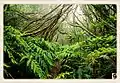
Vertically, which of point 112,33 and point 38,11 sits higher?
point 38,11

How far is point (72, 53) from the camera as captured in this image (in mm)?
1742

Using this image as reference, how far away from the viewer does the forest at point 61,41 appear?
5.66ft

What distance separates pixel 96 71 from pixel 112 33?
33cm

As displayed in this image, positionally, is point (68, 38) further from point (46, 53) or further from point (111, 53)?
point (111, 53)

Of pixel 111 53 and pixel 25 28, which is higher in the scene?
pixel 25 28

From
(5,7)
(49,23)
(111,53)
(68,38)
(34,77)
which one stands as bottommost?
(34,77)

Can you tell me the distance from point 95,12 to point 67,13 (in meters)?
0.23

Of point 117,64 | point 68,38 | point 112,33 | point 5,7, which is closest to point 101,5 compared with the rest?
point 112,33

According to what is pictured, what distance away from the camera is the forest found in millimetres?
1727

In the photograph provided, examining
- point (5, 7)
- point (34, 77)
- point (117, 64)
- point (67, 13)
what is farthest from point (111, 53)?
point (5, 7)

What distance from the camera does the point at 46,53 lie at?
1750mm

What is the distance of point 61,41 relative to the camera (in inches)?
67.9

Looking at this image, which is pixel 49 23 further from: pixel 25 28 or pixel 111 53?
pixel 111 53

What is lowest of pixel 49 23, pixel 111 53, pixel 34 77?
pixel 34 77
